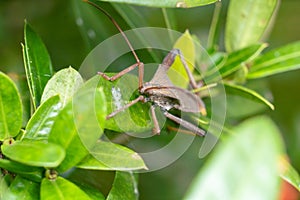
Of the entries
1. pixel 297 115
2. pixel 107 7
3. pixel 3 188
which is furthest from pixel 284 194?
pixel 3 188

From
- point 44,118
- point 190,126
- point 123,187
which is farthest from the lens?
point 190,126

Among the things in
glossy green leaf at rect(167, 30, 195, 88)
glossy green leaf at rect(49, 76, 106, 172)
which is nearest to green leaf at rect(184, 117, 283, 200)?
glossy green leaf at rect(49, 76, 106, 172)

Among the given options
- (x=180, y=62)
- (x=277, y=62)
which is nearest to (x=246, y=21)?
(x=277, y=62)

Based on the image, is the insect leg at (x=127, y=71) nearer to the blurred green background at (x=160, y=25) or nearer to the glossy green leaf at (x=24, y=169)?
the glossy green leaf at (x=24, y=169)

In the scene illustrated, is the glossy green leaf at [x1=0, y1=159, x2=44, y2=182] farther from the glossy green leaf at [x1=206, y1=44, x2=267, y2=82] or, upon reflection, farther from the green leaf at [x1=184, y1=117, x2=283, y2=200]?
the glossy green leaf at [x1=206, y1=44, x2=267, y2=82]

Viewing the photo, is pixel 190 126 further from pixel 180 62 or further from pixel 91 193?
pixel 91 193

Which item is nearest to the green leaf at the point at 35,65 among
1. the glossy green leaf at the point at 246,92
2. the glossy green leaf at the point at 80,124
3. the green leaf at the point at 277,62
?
the glossy green leaf at the point at 80,124

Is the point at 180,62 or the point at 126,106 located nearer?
the point at 126,106
